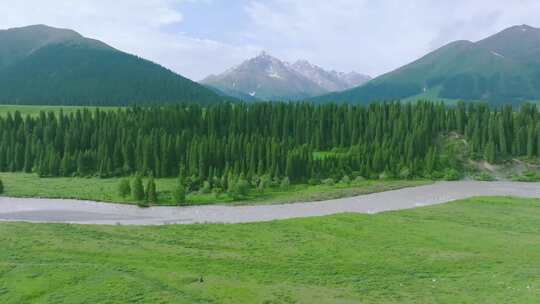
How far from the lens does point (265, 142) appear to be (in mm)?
106500

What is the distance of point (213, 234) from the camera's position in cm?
5481

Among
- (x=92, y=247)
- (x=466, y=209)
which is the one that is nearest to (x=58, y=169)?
(x=92, y=247)

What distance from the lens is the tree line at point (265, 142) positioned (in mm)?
101062

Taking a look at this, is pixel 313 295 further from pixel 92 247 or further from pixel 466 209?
pixel 466 209

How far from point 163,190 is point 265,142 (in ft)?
95.7

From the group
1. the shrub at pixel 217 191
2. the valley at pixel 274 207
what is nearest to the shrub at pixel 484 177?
the valley at pixel 274 207

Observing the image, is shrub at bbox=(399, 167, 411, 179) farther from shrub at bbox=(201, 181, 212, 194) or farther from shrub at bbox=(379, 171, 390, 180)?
shrub at bbox=(201, 181, 212, 194)

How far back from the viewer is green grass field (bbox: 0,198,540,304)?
35031 mm

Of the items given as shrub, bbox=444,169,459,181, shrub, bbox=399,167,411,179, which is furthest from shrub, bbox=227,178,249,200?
shrub, bbox=444,169,459,181

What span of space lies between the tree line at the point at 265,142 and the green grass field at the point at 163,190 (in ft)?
14.7

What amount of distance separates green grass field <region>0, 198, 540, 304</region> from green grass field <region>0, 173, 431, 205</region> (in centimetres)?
2046

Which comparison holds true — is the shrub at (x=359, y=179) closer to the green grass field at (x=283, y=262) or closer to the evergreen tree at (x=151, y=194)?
the green grass field at (x=283, y=262)

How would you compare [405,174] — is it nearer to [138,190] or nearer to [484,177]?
[484,177]

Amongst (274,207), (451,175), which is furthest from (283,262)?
(451,175)
